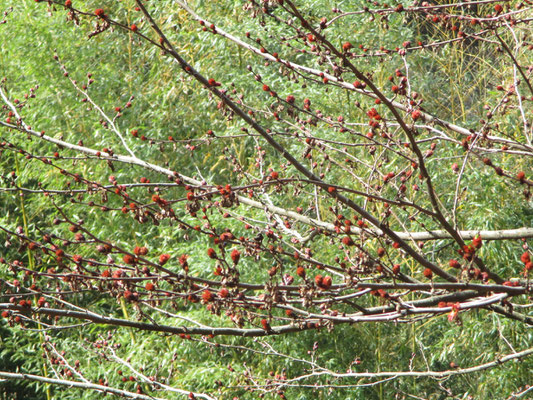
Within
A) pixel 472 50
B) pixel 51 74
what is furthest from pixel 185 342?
pixel 472 50

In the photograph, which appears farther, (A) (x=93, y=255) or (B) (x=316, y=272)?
(A) (x=93, y=255)

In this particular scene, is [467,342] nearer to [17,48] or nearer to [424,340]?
[424,340]

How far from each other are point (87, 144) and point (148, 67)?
1.30 metres

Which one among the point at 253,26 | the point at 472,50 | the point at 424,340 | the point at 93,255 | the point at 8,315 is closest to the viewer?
the point at 8,315

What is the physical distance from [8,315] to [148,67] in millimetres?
4912

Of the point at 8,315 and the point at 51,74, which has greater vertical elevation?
the point at 8,315

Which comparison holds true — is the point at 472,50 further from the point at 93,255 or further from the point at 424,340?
the point at 93,255

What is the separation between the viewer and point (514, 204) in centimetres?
376

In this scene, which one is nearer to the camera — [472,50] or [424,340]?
[424,340]

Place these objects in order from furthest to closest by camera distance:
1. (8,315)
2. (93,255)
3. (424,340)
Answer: (93,255), (424,340), (8,315)

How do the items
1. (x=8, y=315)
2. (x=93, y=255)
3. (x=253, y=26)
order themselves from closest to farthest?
1. (x=8, y=315)
2. (x=253, y=26)
3. (x=93, y=255)

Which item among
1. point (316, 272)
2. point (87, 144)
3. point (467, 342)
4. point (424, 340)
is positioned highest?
point (87, 144)

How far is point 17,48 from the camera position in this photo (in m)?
5.08

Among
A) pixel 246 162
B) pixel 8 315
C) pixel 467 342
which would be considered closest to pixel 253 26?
pixel 246 162
